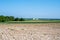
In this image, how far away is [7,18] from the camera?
45469 mm

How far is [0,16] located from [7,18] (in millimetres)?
2649

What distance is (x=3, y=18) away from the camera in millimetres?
45094

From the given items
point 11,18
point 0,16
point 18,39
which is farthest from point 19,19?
point 18,39

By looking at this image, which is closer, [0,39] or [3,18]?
[0,39]

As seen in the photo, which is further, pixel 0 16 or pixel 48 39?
pixel 0 16

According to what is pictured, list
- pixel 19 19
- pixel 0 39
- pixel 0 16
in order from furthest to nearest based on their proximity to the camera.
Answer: pixel 0 16
pixel 19 19
pixel 0 39

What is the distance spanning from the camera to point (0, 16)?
46250 millimetres

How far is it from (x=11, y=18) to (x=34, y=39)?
36.4 m

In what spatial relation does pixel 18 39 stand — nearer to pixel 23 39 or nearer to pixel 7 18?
pixel 23 39

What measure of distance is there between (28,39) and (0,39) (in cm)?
189

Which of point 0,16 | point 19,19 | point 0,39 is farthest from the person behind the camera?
point 0,16

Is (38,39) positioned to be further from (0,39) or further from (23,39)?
(0,39)

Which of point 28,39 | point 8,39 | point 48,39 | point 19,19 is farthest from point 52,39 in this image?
point 19,19

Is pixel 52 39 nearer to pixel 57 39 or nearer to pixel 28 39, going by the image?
pixel 57 39
